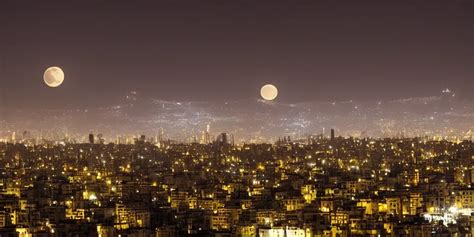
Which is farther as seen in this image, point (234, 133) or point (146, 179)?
point (234, 133)

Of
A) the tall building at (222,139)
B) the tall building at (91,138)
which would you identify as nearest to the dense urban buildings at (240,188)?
the tall building at (222,139)

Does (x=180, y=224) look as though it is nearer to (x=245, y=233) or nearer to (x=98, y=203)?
(x=245, y=233)

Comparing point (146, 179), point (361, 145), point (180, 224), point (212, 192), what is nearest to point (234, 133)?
point (361, 145)

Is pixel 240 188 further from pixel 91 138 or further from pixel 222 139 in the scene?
pixel 222 139

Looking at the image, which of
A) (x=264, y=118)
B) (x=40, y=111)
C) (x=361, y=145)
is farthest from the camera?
(x=361, y=145)

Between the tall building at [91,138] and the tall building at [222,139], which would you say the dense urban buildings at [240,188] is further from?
A: the tall building at [91,138]

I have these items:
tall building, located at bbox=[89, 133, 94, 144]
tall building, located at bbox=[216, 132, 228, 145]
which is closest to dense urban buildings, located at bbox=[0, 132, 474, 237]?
tall building, located at bbox=[216, 132, 228, 145]

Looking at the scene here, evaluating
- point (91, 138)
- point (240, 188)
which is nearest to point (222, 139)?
point (91, 138)

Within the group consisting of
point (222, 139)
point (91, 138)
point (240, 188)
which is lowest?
point (240, 188)
